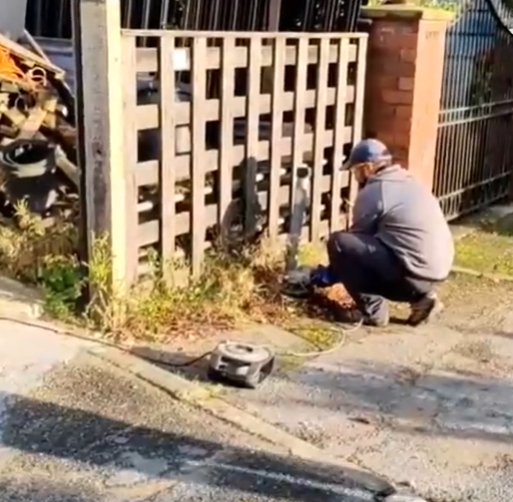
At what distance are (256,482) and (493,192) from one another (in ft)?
22.4

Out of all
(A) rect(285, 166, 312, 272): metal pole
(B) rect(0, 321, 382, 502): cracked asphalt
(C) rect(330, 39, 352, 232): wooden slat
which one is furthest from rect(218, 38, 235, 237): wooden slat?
(B) rect(0, 321, 382, 502): cracked asphalt

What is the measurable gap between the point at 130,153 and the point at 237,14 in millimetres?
3808

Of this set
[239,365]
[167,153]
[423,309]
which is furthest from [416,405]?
[167,153]

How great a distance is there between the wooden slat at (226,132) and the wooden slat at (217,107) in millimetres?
56

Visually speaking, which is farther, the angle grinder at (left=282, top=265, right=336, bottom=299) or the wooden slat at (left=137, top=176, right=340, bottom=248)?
the angle grinder at (left=282, top=265, right=336, bottom=299)

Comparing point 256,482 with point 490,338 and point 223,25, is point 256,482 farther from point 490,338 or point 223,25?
point 223,25

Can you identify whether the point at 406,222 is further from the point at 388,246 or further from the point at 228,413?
the point at 228,413

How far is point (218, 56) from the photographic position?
6.30 meters

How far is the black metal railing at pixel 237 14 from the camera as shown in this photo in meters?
8.55

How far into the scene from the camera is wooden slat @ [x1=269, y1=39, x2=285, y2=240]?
22.2 feet

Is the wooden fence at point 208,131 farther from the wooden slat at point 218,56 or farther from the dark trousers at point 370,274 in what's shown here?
the dark trousers at point 370,274

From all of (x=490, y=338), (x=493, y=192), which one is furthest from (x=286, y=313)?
(x=493, y=192)

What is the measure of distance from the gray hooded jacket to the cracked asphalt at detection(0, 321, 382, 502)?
76.2 inches

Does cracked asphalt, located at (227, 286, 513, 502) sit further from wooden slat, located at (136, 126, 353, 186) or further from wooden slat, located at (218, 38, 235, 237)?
wooden slat, located at (136, 126, 353, 186)
